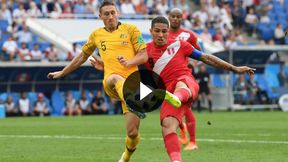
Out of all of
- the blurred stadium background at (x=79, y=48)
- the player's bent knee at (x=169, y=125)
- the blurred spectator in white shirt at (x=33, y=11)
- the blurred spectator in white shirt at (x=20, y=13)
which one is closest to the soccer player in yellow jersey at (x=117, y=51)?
the player's bent knee at (x=169, y=125)

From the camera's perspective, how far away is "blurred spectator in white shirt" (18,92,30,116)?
3304 centimetres

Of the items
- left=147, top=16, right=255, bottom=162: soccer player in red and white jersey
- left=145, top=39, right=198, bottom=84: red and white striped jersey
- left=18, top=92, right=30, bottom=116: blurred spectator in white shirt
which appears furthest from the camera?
left=18, top=92, right=30, bottom=116: blurred spectator in white shirt

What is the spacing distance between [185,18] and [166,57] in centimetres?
2841

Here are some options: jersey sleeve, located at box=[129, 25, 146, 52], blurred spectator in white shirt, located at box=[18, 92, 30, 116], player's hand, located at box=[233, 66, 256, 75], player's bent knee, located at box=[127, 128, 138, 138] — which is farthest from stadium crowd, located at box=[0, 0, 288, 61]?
player's hand, located at box=[233, 66, 256, 75]

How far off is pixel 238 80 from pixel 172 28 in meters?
21.4

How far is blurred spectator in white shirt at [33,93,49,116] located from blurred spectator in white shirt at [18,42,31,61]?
1502 millimetres

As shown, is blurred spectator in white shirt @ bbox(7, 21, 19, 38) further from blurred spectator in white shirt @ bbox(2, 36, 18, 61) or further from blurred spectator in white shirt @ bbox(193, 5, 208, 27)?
blurred spectator in white shirt @ bbox(193, 5, 208, 27)

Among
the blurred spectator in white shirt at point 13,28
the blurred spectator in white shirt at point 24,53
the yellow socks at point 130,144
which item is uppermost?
the yellow socks at point 130,144

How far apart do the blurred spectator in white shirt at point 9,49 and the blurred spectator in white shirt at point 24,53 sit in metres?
0.27

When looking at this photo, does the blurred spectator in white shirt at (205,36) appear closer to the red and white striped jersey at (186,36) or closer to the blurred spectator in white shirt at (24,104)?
the blurred spectator in white shirt at (24,104)

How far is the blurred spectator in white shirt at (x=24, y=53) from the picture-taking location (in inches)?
1303

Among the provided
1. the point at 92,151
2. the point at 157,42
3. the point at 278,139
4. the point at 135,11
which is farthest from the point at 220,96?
the point at 157,42

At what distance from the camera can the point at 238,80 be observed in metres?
36.9

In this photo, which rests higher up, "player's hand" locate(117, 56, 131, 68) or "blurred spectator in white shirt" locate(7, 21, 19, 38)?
"player's hand" locate(117, 56, 131, 68)
